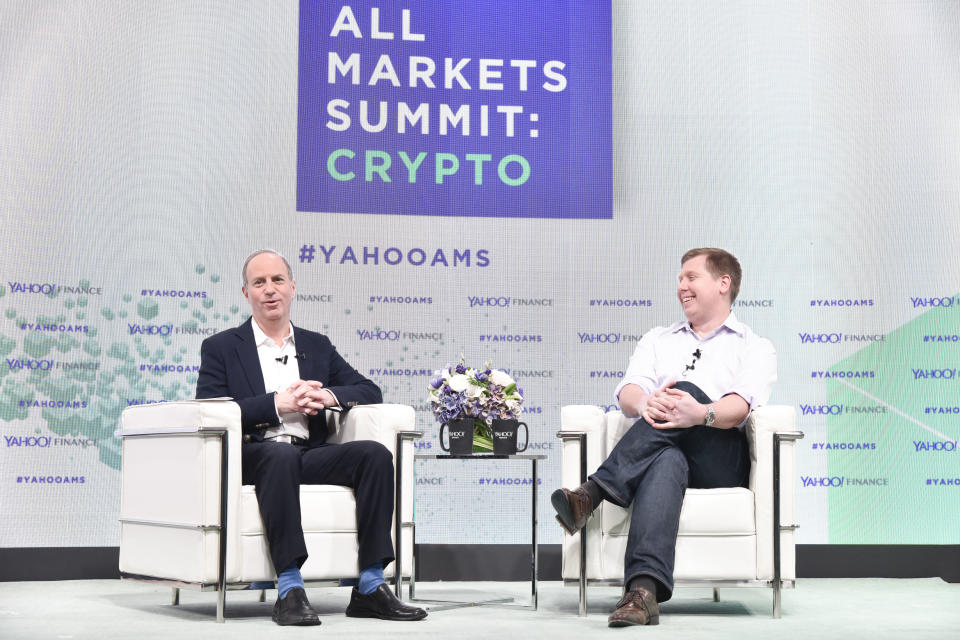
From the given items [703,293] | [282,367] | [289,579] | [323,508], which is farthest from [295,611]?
[703,293]

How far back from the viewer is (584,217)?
5.05 meters

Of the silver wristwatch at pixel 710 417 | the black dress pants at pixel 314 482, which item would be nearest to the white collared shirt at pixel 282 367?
the black dress pants at pixel 314 482

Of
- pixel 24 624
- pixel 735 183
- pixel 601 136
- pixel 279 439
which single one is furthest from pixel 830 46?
pixel 24 624

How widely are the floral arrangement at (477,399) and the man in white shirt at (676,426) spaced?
1.32ft

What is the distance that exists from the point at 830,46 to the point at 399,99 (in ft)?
6.80

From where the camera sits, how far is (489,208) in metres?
5.02

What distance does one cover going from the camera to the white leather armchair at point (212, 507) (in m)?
3.36

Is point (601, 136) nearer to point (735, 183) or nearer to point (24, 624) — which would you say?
point (735, 183)

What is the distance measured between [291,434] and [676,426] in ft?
4.33

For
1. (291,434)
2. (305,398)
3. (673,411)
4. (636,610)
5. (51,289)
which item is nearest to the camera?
(636,610)

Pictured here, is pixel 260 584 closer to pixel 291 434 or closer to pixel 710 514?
pixel 291 434

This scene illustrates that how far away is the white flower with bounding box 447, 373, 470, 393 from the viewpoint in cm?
385

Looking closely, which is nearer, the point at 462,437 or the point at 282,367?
the point at 462,437

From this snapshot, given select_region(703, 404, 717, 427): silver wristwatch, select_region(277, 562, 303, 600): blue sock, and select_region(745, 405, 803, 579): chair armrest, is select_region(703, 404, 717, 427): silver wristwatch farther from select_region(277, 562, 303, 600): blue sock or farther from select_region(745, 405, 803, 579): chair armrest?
select_region(277, 562, 303, 600): blue sock
